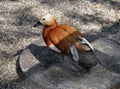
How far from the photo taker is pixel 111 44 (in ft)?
10.7

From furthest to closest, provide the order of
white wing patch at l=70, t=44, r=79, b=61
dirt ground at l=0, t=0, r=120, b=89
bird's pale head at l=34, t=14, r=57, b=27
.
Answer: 1. dirt ground at l=0, t=0, r=120, b=89
2. bird's pale head at l=34, t=14, r=57, b=27
3. white wing patch at l=70, t=44, r=79, b=61

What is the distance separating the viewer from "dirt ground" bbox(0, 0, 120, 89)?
351 centimetres

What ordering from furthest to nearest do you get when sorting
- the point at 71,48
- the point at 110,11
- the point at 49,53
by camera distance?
1. the point at 110,11
2. the point at 49,53
3. the point at 71,48

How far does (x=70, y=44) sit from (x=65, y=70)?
335mm

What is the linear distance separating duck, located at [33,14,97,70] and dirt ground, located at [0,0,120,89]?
614 millimetres

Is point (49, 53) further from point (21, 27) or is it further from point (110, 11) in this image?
point (110, 11)

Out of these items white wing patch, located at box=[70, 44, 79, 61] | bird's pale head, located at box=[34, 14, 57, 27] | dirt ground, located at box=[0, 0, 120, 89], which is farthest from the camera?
dirt ground, located at box=[0, 0, 120, 89]

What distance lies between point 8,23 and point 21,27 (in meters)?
0.20

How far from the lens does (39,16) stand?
411 cm

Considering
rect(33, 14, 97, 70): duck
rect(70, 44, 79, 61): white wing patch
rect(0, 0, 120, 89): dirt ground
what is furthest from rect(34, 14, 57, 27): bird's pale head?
rect(0, 0, 120, 89): dirt ground

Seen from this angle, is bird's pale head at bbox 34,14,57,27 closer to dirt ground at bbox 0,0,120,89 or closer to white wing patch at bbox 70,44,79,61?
white wing patch at bbox 70,44,79,61

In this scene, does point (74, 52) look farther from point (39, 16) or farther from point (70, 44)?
point (39, 16)

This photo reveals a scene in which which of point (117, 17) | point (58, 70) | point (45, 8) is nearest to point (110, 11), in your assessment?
point (117, 17)

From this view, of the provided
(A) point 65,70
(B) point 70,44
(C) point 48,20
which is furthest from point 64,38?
(A) point 65,70
